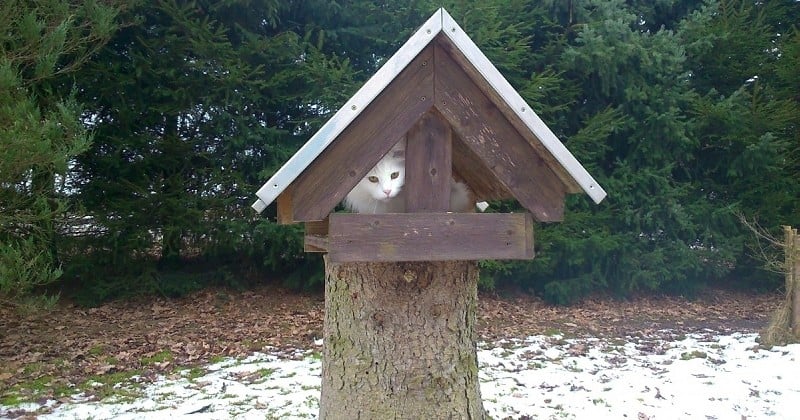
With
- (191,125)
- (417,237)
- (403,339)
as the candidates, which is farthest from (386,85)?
(191,125)

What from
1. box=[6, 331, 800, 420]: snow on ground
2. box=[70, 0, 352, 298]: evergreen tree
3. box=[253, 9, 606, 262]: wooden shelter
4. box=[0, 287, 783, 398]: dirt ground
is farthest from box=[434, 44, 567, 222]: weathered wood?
box=[70, 0, 352, 298]: evergreen tree

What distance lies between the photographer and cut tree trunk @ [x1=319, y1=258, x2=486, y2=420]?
250 cm

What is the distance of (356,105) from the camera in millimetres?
1981

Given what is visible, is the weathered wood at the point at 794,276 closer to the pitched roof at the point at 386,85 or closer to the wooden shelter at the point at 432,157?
the wooden shelter at the point at 432,157

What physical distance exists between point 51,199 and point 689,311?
343 inches

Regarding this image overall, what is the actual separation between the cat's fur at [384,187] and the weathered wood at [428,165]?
0.08 metres

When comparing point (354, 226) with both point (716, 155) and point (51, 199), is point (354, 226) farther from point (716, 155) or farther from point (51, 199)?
point (716, 155)

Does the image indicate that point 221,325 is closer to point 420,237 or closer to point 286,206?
point 286,206

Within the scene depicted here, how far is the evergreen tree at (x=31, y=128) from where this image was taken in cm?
464

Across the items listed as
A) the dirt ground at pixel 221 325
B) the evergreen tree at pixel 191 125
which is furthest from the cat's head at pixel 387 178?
the evergreen tree at pixel 191 125

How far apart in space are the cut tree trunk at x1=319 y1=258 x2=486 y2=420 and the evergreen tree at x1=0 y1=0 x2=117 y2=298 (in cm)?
345

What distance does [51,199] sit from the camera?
19.4ft

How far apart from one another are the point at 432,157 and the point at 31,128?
4.05 metres

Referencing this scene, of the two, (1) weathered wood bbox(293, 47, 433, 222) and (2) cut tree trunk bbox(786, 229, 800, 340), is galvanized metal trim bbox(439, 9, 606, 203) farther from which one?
(2) cut tree trunk bbox(786, 229, 800, 340)
